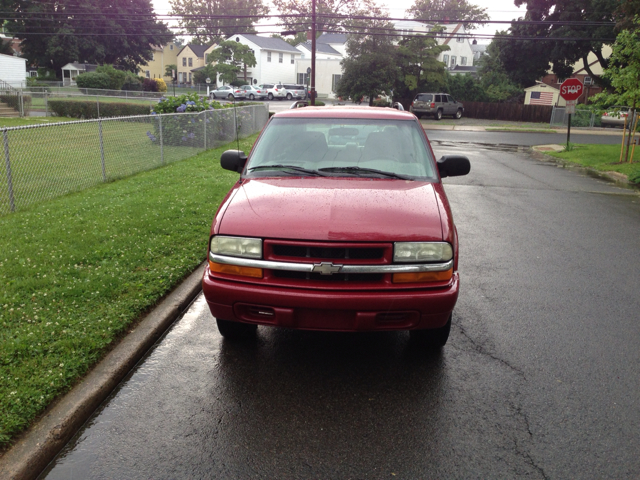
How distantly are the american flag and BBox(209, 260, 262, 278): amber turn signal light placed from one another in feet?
187

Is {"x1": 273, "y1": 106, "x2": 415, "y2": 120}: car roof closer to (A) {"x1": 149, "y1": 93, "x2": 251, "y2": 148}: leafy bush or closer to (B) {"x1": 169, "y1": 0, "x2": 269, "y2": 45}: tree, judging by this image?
(A) {"x1": 149, "y1": 93, "x2": 251, "y2": 148}: leafy bush

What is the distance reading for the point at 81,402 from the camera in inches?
133

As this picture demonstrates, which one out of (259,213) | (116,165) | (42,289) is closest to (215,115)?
(116,165)

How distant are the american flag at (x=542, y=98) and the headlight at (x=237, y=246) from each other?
5698 centimetres

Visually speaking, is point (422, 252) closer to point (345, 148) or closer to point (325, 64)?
point (345, 148)

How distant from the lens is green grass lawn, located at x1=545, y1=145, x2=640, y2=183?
15.8 metres

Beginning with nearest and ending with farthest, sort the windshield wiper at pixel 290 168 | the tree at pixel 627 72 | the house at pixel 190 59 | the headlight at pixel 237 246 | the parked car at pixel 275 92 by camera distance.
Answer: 1. the headlight at pixel 237 246
2. the windshield wiper at pixel 290 168
3. the tree at pixel 627 72
4. the parked car at pixel 275 92
5. the house at pixel 190 59

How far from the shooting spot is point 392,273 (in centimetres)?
356

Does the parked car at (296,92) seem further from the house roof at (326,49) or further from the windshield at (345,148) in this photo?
the windshield at (345,148)

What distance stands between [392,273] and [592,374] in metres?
1.72

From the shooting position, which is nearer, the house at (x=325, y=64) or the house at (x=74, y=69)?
the house at (x=74, y=69)

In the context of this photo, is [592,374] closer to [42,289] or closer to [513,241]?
[513,241]

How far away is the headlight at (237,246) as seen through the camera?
3635 mm

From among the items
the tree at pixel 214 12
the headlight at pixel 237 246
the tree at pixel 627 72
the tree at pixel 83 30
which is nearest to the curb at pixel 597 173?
the tree at pixel 627 72
